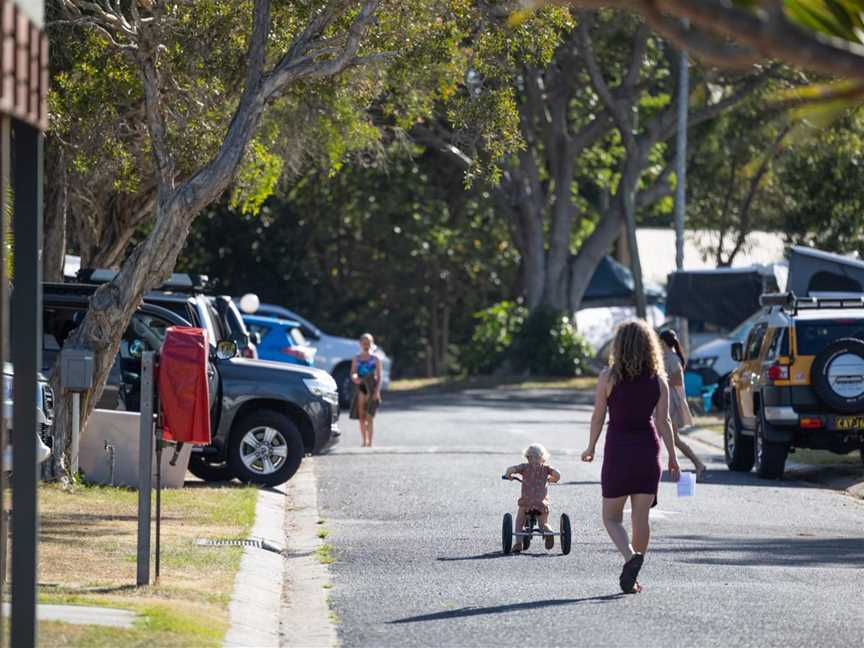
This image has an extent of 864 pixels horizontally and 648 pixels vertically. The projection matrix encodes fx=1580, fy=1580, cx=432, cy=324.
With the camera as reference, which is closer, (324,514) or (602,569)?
(602,569)

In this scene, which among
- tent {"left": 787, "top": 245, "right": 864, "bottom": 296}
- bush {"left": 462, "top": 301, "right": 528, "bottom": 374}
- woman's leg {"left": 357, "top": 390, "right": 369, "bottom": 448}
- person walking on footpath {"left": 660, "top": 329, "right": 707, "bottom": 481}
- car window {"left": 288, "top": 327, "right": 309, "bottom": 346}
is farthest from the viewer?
bush {"left": 462, "top": 301, "right": 528, "bottom": 374}

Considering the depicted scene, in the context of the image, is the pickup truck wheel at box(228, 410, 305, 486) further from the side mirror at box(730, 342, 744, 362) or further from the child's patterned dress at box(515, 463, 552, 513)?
the side mirror at box(730, 342, 744, 362)

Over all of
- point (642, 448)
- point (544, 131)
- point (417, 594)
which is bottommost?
point (417, 594)

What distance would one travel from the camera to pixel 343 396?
30500 mm

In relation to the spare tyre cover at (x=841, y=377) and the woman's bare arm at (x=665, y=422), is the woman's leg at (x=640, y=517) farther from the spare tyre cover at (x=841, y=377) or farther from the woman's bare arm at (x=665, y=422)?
the spare tyre cover at (x=841, y=377)

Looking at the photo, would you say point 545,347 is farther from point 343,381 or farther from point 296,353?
point 296,353

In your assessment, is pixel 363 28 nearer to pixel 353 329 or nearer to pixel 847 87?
pixel 847 87

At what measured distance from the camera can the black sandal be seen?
31.7ft

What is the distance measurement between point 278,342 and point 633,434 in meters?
16.8

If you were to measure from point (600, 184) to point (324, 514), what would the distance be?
3127 centimetres

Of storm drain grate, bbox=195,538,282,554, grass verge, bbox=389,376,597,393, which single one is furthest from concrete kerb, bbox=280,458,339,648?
grass verge, bbox=389,376,597,393

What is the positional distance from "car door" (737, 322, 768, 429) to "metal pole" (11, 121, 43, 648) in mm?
12580

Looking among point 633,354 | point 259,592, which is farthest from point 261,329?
point 633,354

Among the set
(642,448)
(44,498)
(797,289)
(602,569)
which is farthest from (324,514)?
(797,289)
